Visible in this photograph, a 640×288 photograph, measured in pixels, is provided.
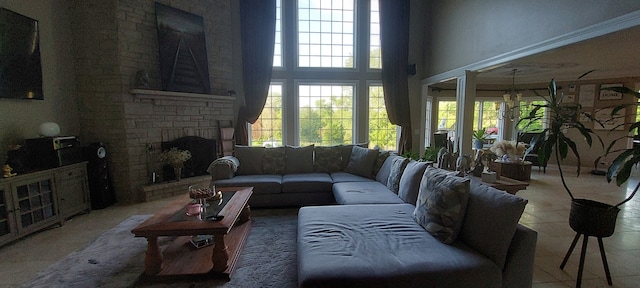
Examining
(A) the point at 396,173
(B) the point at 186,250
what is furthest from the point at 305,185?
(B) the point at 186,250

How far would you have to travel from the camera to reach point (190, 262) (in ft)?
7.88

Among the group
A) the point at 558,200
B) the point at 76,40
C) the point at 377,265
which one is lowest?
the point at 558,200

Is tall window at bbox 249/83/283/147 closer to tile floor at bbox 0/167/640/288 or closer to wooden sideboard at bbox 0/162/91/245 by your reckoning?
tile floor at bbox 0/167/640/288

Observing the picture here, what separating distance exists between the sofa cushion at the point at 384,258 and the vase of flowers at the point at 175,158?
321 cm

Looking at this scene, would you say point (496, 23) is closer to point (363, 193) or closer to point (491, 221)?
point (363, 193)

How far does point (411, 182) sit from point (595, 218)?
1.36 m

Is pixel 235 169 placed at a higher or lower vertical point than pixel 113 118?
lower

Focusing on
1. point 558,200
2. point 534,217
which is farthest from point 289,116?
point 558,200

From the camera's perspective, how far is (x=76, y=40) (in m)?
4.15

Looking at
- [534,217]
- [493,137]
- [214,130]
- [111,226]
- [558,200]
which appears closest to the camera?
[111,226]

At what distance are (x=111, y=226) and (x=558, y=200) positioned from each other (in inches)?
252

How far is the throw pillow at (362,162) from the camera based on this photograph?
4046 mm

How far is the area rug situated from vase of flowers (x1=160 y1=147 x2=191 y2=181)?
1535 mm

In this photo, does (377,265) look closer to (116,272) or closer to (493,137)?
(116,272)
